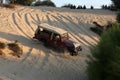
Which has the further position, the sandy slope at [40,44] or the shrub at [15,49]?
the shrub at [15,49]

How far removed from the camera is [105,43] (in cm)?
2500

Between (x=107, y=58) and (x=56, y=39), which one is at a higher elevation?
(x=107, y=58)

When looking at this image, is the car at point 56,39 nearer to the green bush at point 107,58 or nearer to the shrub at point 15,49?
the shrub at point 15,49

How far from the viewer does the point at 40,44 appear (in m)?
34.1

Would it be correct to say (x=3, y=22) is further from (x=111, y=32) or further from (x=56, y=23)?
(x=111, y=32)

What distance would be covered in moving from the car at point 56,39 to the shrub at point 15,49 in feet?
7.89

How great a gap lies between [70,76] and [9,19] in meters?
14.9

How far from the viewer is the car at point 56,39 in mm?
32216

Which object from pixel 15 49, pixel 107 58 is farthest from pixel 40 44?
pixel 107 58

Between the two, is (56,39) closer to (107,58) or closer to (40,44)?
(40,44)

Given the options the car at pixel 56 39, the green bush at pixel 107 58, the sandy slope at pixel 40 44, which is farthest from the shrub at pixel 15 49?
the green bush at pixel 107 58

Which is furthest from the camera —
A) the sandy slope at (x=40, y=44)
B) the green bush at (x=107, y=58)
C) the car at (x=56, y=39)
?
the car at (x=56, y=39)

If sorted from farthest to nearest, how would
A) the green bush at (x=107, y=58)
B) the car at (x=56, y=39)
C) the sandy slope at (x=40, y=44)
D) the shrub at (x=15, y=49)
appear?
the car at (x=56, y=39)
the shrub at (x=15, y=49)
the sandy slope at (x=40, y=44)
the green bush at (x=107, y=58)

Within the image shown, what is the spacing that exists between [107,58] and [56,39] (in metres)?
8.95
